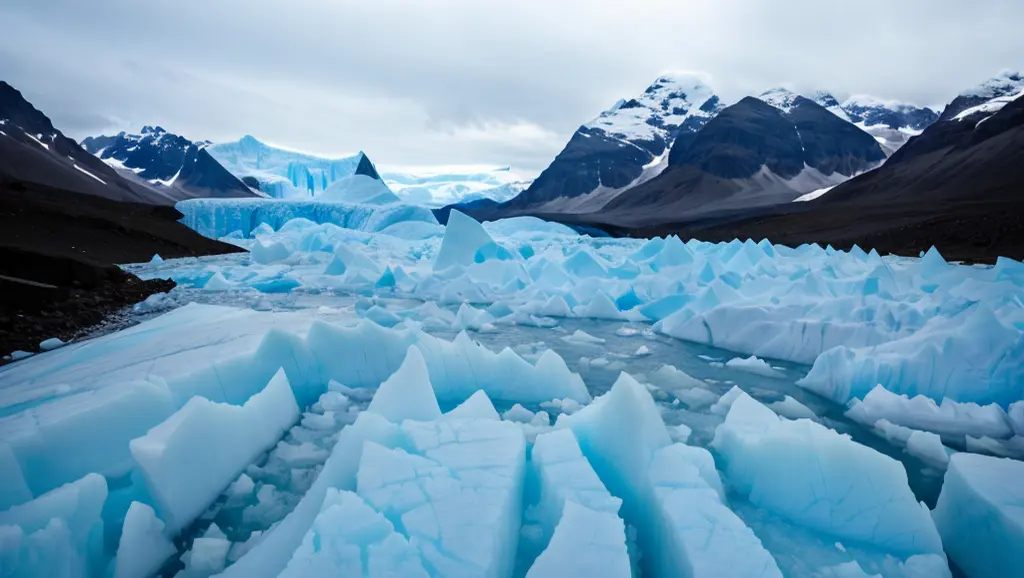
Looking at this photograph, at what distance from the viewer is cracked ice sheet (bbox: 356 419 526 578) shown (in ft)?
5.59

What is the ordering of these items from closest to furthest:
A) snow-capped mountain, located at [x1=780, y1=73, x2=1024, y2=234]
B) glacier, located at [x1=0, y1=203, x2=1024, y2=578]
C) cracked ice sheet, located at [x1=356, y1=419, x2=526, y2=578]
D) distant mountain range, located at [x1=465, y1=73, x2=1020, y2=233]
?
cracked ice sheet, located at [x1=356, y1=419, x2=526, y2=578]
glacier, located at [x1=0, y1=203, x2=1024, y2=578]
snow-capped mountain, located at [x1=780, y1=73, x2=1024, y2=234]
distant mountain range, located at [x1=465, y1=73, x2=1020, y2=233]

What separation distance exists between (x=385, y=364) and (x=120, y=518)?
2119 mm

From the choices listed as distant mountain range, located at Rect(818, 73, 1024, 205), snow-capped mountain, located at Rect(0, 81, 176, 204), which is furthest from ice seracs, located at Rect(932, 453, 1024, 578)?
snow-capped mountain, located at Rect(0, 81, 176, 204)

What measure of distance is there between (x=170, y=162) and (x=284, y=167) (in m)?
29.5

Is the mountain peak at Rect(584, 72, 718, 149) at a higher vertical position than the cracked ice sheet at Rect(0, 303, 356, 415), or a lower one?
higher

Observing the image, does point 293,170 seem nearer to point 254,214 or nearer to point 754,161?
point 254,214

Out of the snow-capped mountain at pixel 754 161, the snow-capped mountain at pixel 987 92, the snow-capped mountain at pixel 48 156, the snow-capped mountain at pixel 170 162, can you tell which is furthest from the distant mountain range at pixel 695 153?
the snow-capped mountain at pixel 48 156

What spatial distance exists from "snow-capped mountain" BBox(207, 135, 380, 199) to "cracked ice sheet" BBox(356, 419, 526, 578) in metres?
49.8

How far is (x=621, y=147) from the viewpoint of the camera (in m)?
88.1

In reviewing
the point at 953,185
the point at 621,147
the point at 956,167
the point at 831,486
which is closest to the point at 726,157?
the point at 621,147

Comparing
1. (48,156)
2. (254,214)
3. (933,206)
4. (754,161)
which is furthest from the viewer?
(754,161)

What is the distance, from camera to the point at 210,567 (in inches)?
77.2

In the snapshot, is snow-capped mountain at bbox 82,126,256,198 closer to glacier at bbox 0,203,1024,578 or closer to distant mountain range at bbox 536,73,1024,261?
distant mountain range at bbox 536,73,1024,261

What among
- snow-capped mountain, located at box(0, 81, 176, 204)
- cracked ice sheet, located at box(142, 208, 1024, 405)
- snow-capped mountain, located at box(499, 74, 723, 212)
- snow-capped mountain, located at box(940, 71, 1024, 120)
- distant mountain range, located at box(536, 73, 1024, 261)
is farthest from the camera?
snow-capped mountain, located at box(499, 74, 723, 212)
